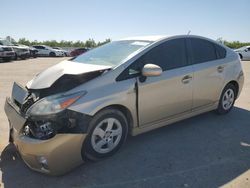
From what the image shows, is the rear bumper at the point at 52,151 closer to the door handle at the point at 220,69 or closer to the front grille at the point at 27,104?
the front grille at the point at 27,104

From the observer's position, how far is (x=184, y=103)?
477 centimetres

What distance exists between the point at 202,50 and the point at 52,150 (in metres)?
3.20

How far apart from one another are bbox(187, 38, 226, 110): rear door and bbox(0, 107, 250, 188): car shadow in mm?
576

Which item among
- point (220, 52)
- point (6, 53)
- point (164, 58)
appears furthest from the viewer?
point (6, 53)

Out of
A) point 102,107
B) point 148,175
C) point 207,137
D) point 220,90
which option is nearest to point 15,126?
point 102,107

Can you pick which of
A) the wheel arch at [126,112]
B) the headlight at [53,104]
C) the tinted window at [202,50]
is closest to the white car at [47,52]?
the tinted window at [202,50]

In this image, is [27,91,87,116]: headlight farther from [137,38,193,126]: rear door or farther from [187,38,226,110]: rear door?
[187,38,226,110]: rear door

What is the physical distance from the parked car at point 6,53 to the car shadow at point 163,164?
1820 centimetres

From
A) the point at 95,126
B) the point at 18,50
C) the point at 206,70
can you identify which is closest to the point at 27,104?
the point at 95,126

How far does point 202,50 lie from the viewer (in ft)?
17.1

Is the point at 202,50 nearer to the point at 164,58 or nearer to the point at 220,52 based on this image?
the point at 220,52

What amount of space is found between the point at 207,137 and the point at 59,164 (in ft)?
8.00

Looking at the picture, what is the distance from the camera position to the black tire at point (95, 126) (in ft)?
11.9

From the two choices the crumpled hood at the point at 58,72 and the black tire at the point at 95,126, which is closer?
the black tire at the point at 95,126
